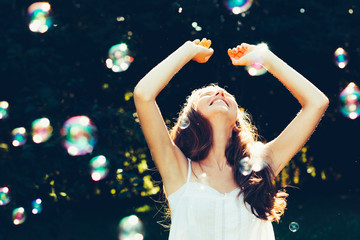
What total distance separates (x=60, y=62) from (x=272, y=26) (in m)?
3.59

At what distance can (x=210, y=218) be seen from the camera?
2.16 meters

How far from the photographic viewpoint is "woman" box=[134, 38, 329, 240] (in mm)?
2168

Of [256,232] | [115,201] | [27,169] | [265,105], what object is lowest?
[115,201]

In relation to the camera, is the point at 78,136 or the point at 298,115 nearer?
the point at 298,115

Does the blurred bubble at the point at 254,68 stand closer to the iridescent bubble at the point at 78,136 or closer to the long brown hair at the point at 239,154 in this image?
the long brown hair at the point at 239,154

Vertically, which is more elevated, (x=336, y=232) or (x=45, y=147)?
(x=45, y=147)

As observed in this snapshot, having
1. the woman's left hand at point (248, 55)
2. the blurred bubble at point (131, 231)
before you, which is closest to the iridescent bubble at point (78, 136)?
the blurred bubble at point (131, 231)

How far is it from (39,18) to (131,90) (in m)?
1.45

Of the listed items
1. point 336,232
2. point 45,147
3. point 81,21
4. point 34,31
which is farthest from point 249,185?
point 336,232

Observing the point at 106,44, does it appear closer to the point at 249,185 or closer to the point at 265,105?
the point at 249,185

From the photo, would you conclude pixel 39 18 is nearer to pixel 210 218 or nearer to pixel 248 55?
pixel 248 55

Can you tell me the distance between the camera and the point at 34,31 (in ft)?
12.8

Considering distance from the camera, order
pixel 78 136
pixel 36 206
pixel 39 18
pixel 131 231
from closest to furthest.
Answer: pixel 131 231
pixel 78 136
pixel 36 206
pixel 39 18

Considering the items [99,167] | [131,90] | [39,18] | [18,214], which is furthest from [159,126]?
[131,90]
